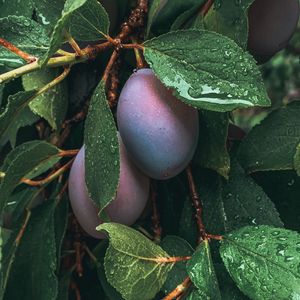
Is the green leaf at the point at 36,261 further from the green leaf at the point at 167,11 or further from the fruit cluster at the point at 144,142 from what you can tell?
the green leaf at the point at 167,11

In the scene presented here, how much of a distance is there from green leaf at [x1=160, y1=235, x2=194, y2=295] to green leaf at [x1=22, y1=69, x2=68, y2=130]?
0.22 metres

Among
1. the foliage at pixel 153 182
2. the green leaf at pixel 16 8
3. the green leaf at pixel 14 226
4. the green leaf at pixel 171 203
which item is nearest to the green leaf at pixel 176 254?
the foliage at pixel 153 182

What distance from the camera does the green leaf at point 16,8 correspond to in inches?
31.0

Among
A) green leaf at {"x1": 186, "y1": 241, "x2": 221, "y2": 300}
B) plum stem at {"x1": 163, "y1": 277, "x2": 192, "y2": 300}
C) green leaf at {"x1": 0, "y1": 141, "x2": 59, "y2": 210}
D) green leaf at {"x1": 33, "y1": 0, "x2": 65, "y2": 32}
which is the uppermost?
green leaf at {"x1": 33, "y1": 0, "x2": 65, "y2": 32}

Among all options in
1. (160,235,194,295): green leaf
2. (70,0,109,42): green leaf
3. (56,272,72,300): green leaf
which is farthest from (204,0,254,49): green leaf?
(56,272,72,300): green leaf

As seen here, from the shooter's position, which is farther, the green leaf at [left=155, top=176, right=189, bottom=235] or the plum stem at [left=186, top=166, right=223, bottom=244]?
the green leaf at [left=155, top=176, right=189, bottom=235]

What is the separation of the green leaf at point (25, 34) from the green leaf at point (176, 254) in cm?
24

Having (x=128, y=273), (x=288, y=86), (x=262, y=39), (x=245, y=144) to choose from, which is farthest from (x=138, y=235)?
(x=288, y=86)

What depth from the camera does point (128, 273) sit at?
0.63m

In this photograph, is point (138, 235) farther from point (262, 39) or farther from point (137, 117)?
point (262, 39)

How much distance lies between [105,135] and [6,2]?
255 millimetres

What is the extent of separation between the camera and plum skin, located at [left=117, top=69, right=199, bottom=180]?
680mm

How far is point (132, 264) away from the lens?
64 cm

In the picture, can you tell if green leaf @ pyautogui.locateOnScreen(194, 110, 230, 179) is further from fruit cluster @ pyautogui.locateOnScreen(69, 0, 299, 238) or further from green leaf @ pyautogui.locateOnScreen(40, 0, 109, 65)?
green leaf @ pyautogui.locateOnScreen(40, 0, 109, 65)
